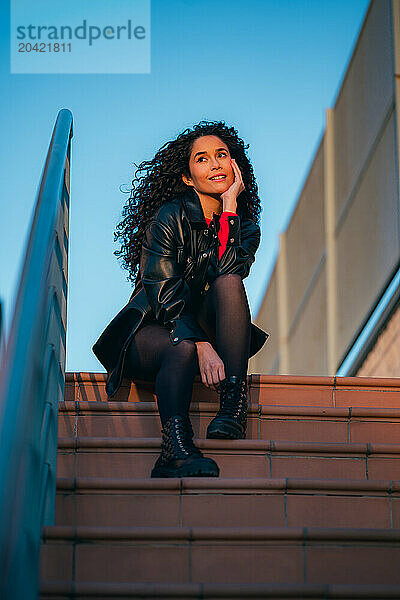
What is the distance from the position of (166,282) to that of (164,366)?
347 mm

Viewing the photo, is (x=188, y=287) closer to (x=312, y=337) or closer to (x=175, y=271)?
(x=175, y=271)

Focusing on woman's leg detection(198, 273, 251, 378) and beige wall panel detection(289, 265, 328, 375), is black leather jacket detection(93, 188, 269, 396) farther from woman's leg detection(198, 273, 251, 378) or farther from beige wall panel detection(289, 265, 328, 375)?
beige wall panel detection(289, 265, 328, 375)

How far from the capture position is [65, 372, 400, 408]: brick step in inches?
134

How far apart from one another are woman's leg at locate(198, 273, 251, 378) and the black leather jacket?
0.08m

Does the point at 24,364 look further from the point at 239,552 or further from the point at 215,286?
the point at 215,286

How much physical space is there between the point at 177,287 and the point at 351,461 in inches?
31.4

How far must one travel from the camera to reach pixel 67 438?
9.50ft

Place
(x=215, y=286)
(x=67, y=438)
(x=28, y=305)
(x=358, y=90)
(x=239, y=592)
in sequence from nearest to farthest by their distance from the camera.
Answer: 1. (x=28, y=305)
2. (x=239, y=592)
3. (x=67, y=438)
4. (x=215, y=286)
5. (x=358, y=90)

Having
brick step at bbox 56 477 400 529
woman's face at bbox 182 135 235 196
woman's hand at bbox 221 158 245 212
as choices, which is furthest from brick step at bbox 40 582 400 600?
woman's face at bbox 182 135 235 196

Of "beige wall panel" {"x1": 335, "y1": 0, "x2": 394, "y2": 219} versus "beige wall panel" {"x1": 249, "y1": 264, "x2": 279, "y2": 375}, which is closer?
"beige wall panel" {"x1": 335, "y1": 0, "x2": 394, "y2": 219}

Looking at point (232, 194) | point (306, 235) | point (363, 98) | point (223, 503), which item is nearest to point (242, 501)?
point (223, 503)

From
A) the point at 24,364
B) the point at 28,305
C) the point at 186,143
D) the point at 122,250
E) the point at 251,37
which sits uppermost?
the point at 251,37

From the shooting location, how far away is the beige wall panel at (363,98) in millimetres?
7777

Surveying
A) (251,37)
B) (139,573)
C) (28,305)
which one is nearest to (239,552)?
(139,573)
